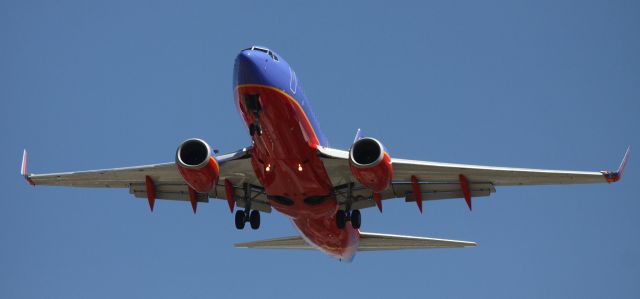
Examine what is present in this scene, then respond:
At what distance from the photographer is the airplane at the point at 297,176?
28.0 meters

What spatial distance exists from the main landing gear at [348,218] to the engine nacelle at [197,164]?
5.58 meters

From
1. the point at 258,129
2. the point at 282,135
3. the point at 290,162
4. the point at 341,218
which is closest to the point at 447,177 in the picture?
the point at 341,218

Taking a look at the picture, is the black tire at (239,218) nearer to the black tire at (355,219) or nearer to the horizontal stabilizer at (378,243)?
the horizontal stabilizer at (378,243)

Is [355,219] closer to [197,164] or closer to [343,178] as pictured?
[343,178]

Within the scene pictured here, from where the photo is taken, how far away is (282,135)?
92.9ft

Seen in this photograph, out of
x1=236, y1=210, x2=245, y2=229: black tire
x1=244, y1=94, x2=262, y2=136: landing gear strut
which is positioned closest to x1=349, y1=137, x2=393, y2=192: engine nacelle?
x1=244, y1=94, x2=262, y2=136: landing gear strut

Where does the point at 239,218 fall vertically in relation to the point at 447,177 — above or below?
below

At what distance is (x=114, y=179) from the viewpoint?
110 feet

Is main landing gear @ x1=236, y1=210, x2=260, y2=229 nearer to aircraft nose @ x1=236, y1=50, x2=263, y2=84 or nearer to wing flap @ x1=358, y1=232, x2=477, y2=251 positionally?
wing flap @ x1=358, y1=232, x2=477, y2=251

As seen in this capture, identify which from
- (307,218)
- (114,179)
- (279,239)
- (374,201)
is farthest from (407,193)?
(114,179)

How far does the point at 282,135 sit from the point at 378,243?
10.3m

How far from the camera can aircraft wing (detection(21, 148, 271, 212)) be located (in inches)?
1237

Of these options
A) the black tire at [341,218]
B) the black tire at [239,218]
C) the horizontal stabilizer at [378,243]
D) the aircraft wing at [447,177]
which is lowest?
the horizontal stabilizer at [378,243]

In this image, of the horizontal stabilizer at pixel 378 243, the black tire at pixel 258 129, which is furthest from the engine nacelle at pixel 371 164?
the horizontal stabilizer at pixel 378 243
